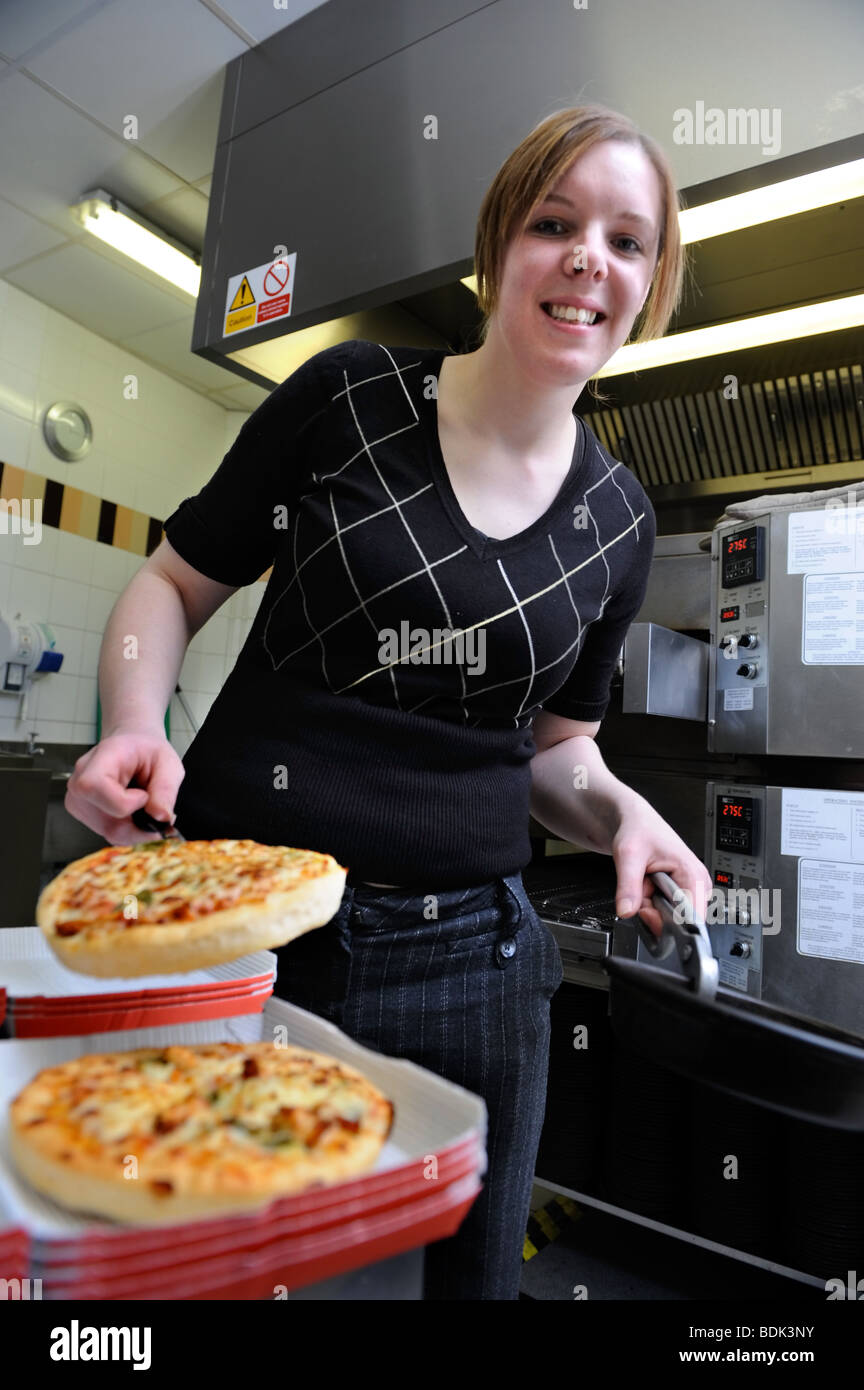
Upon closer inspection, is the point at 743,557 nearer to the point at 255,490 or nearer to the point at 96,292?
the point at 255,490

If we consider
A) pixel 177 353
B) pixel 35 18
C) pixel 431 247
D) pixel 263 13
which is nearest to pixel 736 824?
pixel 431 247

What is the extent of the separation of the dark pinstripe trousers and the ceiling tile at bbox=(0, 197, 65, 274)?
359cm

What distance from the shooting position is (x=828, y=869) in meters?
1.87

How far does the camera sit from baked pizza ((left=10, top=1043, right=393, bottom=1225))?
366 millimetres

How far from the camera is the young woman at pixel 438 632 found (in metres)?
0.71

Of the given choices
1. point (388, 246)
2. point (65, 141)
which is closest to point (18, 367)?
point (65, 141)

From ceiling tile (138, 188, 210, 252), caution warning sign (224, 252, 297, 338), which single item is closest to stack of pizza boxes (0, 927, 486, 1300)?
caution warning sign (224, 252, 297, 338)

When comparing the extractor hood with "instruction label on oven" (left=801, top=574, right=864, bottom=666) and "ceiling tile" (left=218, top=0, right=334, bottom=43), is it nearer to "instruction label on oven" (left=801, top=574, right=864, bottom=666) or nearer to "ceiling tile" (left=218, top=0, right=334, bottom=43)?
"ceiling tile" (left=218, top=0, right=334, bottom=43)

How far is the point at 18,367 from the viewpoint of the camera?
3852 mm

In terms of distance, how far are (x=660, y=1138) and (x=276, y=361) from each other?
223cm

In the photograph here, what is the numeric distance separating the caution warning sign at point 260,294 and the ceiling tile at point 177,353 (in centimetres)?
171

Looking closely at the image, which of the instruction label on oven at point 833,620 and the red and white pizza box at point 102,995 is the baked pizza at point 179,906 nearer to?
the red and white pizza box at point 102,995

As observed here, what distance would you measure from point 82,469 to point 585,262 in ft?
12.6

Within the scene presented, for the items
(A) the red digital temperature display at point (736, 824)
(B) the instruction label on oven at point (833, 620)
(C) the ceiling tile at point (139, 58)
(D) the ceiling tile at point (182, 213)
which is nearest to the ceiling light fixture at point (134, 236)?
(D) the ceiling tile at point (182, 213)
